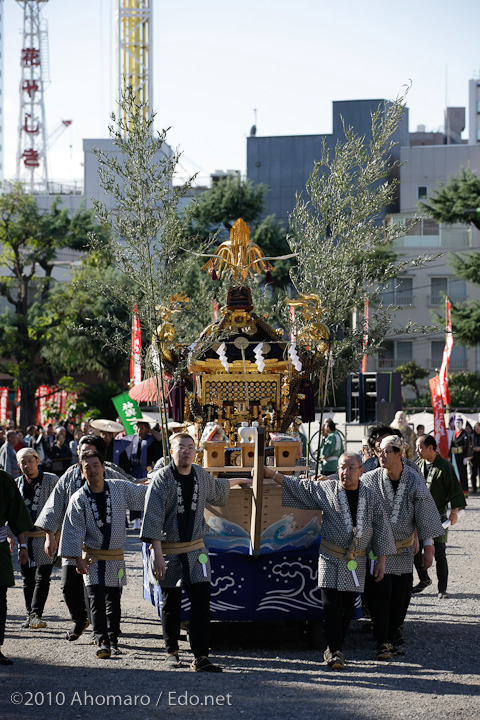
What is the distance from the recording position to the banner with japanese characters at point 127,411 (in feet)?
54.7

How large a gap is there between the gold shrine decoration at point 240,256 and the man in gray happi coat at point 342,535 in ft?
13.0

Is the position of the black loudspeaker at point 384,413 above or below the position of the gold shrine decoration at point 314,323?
below

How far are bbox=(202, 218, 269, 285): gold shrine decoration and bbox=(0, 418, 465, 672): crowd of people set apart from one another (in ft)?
11.0

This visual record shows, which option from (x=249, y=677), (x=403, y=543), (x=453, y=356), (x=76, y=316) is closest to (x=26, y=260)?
(x=76, y=316)

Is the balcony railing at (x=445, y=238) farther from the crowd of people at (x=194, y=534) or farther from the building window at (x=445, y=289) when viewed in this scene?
the crowd of people at (x=194, y=534)

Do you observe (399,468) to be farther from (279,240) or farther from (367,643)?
(279,240)

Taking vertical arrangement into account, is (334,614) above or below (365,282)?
below

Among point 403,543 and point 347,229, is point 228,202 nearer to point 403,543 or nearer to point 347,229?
point 347,229

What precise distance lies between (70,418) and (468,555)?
1614cm

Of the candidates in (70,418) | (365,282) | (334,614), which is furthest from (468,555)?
(70,418)

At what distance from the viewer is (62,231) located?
99.7ft

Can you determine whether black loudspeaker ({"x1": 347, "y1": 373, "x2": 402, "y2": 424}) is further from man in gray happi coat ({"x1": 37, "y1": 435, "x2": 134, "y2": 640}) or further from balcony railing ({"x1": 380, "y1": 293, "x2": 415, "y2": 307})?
balcony railing ({"x1": 380, "y1": 293, "x2": 415, "y2": 307})

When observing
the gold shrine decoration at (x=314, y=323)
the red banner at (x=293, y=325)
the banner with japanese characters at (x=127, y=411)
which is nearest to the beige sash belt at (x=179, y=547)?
the gold shrine decoration at (x=314, y=323)

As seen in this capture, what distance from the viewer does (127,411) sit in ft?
55.1
